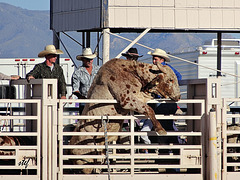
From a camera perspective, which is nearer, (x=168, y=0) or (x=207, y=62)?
(x=168, y=0)

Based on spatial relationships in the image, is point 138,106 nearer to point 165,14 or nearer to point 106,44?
point 106,44

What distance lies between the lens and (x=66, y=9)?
16562 mm

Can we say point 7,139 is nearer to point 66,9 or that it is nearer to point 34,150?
point 34,150

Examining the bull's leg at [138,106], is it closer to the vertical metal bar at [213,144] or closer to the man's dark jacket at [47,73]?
the vertical metal bar at [213,144]

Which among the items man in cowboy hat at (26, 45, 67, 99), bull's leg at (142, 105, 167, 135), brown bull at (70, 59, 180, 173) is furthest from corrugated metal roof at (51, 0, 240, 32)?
bull's leg at (142, 105, 167, 135)

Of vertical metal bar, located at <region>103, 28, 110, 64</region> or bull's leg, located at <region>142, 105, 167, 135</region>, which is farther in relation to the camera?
vertical metal bar, located at <region>103, 28, 110, 64</region>

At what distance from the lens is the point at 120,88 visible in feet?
29.0

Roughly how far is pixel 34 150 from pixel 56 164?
13.4 inches

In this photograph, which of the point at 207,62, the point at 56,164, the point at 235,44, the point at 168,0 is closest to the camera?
the point at 56,164

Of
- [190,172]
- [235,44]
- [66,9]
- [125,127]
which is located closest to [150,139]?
[125,127]

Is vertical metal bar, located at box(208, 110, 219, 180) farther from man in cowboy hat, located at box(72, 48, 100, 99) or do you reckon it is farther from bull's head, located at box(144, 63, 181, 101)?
man in cowboy hat, located at box(72, 48, 100, 99)

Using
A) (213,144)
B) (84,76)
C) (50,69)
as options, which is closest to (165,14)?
(84,76)

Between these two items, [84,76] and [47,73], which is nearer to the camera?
[47,73]

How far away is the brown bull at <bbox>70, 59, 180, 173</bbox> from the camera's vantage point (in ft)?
28.9
